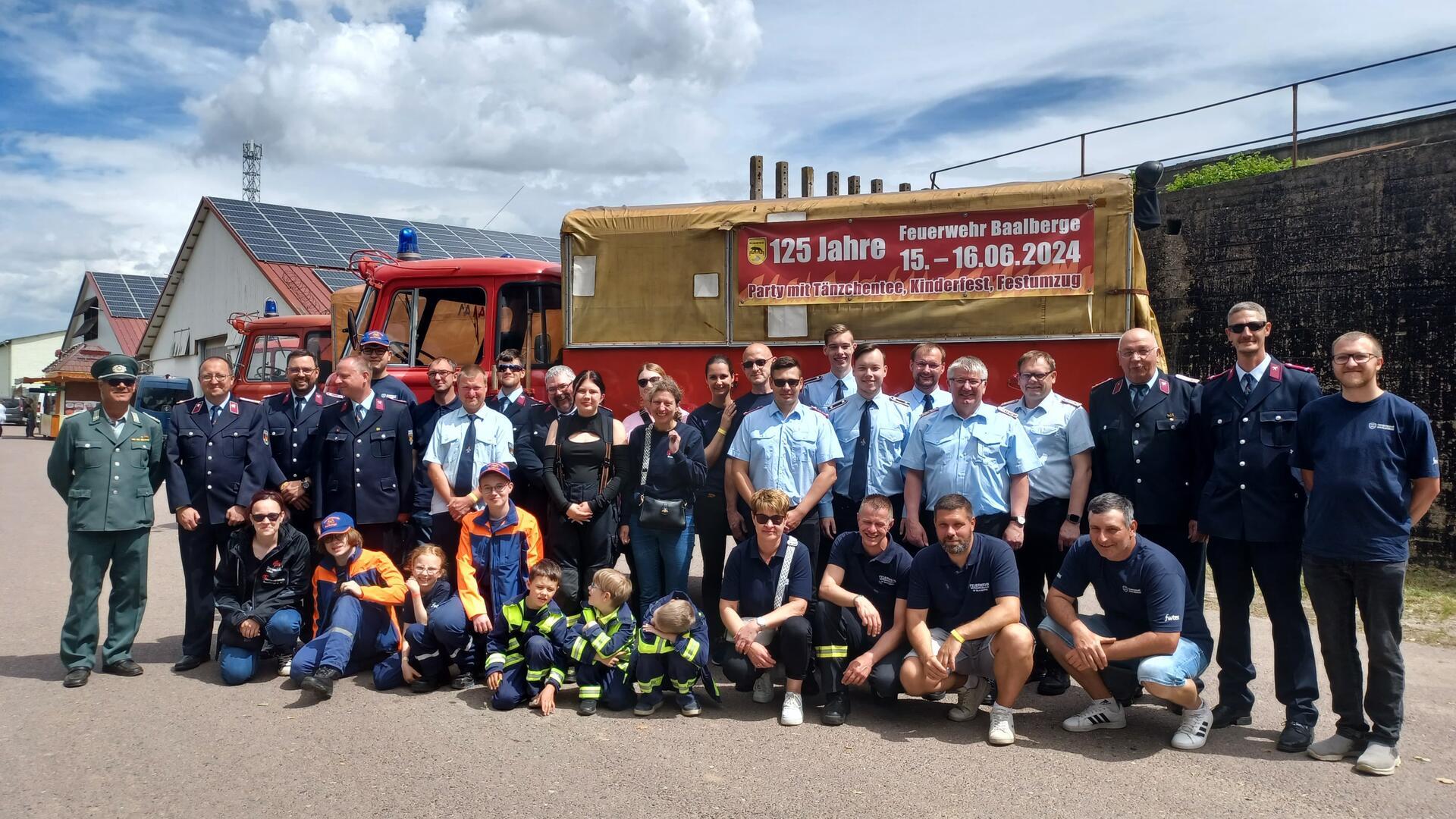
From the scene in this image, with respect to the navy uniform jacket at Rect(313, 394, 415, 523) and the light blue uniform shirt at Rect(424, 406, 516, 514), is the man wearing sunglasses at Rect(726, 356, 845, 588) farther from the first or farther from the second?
the navy uniform jacket at Rect(313, 394, 415, 523)

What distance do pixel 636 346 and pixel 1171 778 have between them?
4556mm

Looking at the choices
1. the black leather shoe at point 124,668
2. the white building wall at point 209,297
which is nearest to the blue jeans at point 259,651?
the black leather shoe at point 124,668

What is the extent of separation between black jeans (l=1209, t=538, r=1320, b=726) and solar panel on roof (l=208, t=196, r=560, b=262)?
21297mm

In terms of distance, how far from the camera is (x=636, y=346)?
24.6 feet

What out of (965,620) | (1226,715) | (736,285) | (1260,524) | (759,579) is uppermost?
(736,285)

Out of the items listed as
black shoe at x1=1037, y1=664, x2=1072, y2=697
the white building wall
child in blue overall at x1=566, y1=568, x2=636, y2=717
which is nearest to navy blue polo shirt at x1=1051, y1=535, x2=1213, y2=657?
black shoe at x1=1037, y1=664, x2=1072, y2=697

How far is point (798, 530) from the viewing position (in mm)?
5621

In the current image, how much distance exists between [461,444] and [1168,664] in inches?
163

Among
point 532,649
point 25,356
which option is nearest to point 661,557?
point 532,649

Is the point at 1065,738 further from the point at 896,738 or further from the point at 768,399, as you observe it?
the point at 768,399

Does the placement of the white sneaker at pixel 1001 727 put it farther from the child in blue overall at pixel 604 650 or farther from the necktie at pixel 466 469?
the necktie at pixel 466 469

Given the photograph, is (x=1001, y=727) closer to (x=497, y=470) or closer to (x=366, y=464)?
(x=497, y=470)

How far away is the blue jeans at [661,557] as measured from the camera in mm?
5875

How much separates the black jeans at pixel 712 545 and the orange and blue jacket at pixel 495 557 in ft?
2.53
